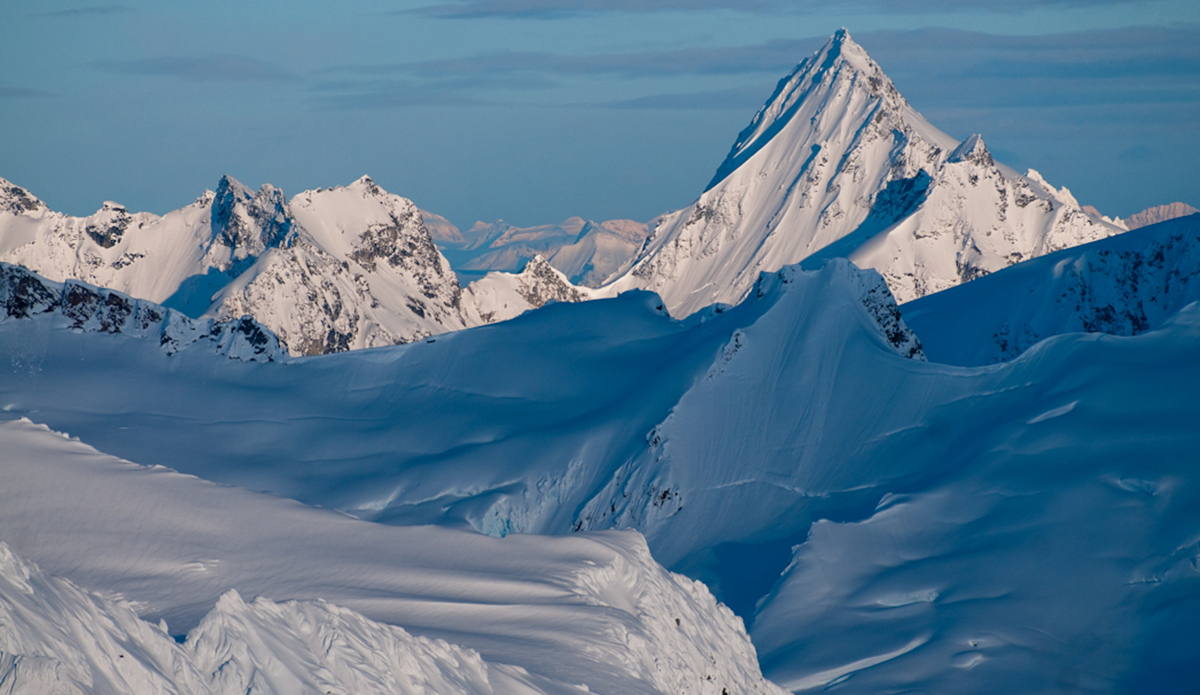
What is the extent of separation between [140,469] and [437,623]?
875 centimetres

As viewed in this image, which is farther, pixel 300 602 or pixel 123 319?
pixel 123 319

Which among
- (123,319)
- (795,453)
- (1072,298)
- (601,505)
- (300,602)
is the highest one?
(300,602)

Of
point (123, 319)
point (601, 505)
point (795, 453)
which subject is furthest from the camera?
point (123, 319)

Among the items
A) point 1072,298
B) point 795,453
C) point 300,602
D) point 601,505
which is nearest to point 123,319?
point 601,505

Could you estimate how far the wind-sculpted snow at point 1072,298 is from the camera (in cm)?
10788

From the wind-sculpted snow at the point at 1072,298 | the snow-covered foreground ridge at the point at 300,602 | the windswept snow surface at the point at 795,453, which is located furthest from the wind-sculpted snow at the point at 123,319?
the wind-sculpted snow at the point at 1072,298

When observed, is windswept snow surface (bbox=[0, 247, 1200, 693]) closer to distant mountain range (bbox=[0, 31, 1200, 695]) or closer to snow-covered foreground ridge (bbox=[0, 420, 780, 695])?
distant mountain range (bbox=[0, 31, 1200, 695])

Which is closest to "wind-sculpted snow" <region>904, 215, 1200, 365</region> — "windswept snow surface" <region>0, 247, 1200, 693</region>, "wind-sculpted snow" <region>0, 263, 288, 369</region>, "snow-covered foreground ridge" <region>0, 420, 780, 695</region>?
"windswept snow surface" <region>0, 247, 1200, 693</region>

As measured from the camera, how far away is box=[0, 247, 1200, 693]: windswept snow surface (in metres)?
39.4

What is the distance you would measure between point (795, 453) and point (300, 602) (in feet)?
142

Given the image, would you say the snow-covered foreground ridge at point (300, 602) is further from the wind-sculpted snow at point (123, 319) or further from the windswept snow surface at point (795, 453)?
the wind-sculpted snow at point (123, 319)

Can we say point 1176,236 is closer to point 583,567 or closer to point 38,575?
point 583,567

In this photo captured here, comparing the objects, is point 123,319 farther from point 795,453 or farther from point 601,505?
point 795,453

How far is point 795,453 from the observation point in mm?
56312
